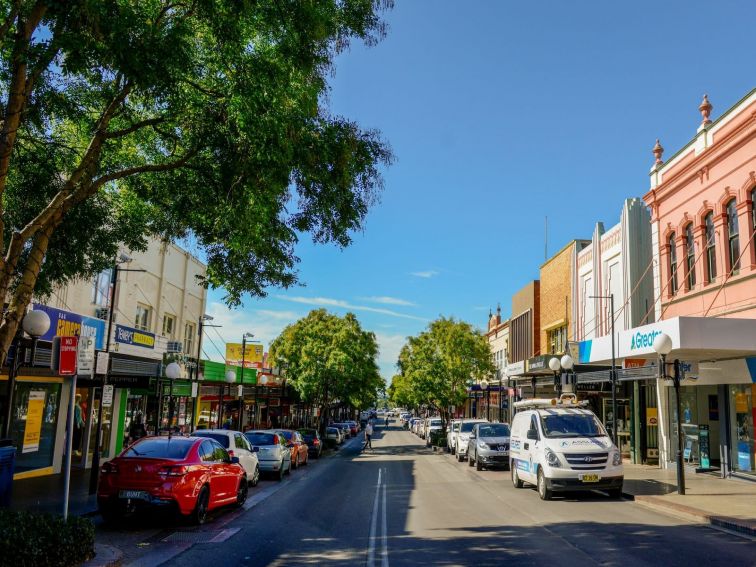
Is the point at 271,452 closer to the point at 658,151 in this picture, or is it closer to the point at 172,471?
the point at 172,471

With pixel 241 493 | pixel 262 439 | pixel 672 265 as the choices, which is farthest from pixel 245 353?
pixel 241 493

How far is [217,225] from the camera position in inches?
385

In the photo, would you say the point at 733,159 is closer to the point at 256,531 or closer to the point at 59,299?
the point at 256,531

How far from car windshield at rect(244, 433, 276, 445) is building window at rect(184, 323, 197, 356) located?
496 inches

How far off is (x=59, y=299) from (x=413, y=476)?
12.9 meters

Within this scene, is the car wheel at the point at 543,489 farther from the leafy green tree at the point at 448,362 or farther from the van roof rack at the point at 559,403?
the leafy green tree at the point at 448,362

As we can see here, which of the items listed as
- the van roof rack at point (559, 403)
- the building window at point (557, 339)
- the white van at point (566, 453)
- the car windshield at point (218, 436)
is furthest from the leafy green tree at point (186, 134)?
the building window at point (557, 339)

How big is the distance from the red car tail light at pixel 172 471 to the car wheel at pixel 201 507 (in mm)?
662

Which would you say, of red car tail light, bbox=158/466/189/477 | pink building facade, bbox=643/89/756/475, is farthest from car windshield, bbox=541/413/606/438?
red car tail light, bbox=158/466/189/477

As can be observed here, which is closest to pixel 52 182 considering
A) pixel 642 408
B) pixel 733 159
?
pixel 733 159

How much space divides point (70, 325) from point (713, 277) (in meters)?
19.5

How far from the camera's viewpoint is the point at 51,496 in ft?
47.1

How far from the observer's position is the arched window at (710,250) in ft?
69.8

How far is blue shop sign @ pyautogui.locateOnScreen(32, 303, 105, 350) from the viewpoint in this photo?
51.8ft
